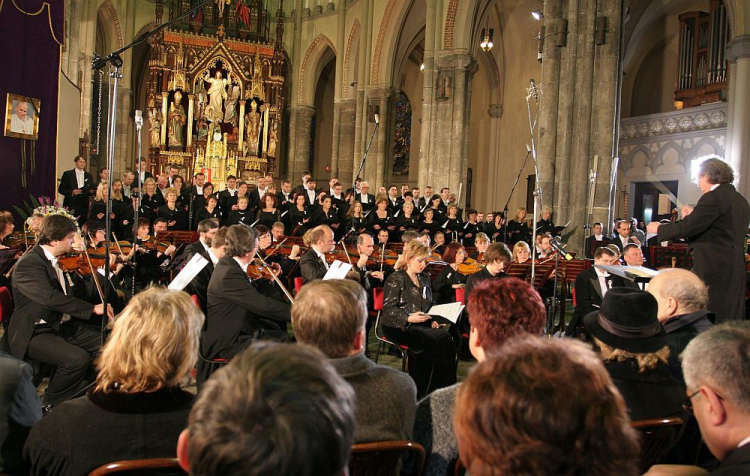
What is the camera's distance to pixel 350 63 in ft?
83.2

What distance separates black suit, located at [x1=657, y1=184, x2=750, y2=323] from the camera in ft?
17.2

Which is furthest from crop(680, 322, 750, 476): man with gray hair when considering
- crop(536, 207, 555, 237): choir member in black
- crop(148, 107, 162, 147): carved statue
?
crop(148, 107, 162, 147): carved statue

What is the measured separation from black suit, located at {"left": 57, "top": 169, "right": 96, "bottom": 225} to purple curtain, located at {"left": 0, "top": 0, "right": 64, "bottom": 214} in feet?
0.70

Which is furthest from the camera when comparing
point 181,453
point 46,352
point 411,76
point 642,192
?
point 411,76

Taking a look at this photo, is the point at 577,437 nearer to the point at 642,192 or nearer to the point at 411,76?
the point at 642,192

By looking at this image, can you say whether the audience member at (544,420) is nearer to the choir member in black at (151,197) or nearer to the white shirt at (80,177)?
the choir member in black at (151,197)

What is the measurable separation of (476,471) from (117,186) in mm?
10648

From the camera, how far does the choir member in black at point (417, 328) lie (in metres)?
5.55

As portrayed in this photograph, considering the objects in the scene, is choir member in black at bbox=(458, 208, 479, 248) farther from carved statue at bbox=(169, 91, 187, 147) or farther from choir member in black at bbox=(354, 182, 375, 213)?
carved statue at bbox=(169, 91, 187, 147)

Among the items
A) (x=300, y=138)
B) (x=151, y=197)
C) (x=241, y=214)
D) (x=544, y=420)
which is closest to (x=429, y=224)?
(x=241, y=214)

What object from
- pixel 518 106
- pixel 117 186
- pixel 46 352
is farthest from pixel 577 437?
pixel 518 106

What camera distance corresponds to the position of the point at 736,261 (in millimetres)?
5316

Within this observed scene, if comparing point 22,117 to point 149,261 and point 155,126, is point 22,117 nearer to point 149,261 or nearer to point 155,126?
point 149,261

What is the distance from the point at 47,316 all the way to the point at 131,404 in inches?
112
